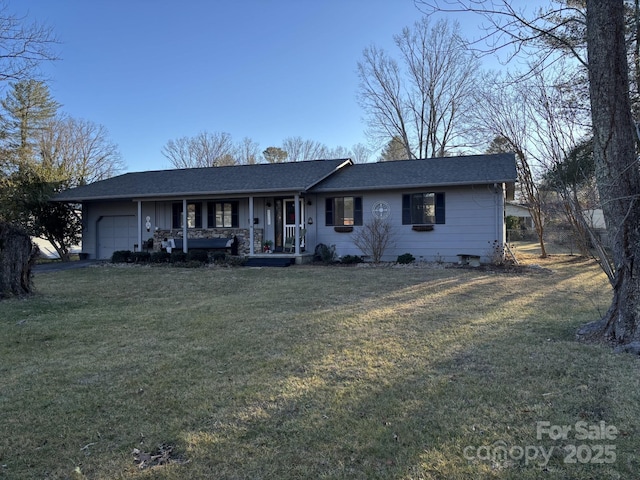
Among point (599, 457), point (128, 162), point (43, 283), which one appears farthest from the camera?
A: point (128, 162)

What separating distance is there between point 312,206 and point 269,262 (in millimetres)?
2782

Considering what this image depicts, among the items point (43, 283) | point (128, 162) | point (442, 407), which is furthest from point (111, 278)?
point (128, 162)

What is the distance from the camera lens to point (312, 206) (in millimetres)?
15109

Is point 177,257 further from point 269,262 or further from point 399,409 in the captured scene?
point 399,409

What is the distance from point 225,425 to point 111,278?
10.1m

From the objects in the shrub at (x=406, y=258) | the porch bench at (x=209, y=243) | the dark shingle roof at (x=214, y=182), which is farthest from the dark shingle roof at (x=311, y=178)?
the shrub at (x=406, y=258)

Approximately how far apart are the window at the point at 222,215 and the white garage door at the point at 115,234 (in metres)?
4.02

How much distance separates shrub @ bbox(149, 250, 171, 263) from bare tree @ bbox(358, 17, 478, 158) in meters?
19.4

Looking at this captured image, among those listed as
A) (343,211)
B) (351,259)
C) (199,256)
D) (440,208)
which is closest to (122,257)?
(199,256)

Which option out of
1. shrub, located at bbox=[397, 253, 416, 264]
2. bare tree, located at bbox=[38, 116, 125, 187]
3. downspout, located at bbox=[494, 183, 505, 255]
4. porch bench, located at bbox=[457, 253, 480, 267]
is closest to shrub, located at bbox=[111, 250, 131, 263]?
shrub, located at bbox=[397, 253, 416, 264]

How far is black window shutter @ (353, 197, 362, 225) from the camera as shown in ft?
47.5

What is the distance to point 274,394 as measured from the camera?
323 cm

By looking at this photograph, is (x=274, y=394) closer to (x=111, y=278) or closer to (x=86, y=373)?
(x=86, y=373)

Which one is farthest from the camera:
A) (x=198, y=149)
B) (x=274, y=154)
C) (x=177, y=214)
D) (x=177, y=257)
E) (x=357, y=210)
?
(x=274, y=154)
